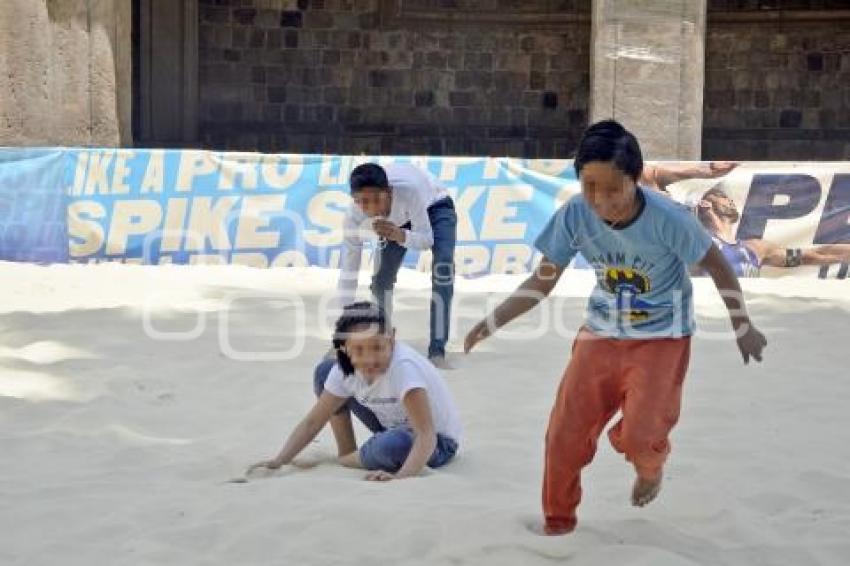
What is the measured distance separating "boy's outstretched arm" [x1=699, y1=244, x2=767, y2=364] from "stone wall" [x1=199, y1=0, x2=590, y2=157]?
51.4 feet

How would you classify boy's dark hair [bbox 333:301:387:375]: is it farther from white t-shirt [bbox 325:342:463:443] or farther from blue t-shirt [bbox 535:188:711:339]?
blue t-shirt [bbox 535:188:711:339]

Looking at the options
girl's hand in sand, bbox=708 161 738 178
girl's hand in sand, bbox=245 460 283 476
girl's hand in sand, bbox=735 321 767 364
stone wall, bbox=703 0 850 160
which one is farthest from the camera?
stone wall, bbox=703 0 850 160

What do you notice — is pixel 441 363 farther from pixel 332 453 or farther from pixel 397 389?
pixel 397 389

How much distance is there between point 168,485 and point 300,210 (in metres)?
6.39

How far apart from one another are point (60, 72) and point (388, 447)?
9466mm

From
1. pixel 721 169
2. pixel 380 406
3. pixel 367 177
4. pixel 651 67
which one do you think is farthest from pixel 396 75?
pixel 380 406

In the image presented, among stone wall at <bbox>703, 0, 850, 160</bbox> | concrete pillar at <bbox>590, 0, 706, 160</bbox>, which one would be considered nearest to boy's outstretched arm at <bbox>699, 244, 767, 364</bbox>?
concrete pillar at <bbox>590, 0, 706, 160</bbox>

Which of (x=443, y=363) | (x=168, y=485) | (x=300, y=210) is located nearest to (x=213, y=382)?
(x=443, y=363)

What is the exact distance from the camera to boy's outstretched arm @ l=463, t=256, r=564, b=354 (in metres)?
4.04

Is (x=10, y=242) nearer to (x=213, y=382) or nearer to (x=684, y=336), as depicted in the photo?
(x=213, y=382)

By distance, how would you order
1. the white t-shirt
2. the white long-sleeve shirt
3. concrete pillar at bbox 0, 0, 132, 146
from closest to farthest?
1. the white t-shirt
2. the white long-sleeve shirt
3. concrete pillar at bbox 0, 0, 132, 146

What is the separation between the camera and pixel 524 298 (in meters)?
4.06

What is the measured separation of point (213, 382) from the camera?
678 cm

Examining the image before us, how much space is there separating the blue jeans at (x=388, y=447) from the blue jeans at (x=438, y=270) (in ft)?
7.51
